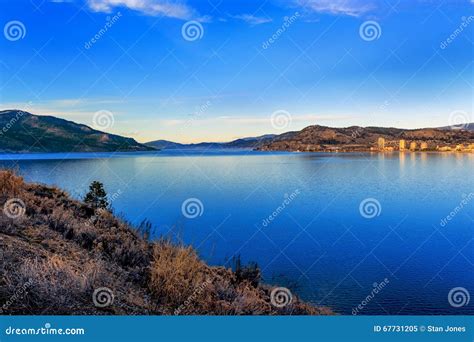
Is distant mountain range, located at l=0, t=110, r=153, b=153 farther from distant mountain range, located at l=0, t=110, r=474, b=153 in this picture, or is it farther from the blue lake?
the blue lake

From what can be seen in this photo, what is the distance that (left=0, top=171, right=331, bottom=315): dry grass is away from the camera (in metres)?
4.57

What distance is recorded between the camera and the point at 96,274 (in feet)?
16.6

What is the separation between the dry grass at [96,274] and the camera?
457 centimetres

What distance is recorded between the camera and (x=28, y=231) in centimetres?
636

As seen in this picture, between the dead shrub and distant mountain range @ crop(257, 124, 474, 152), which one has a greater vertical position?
distant mountain range @ crop(257, 124, 474, 152)

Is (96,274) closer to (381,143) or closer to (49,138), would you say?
(381,143)

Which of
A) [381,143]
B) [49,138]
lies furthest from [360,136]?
[49,138]

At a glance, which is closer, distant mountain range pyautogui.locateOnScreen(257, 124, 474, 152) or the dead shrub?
the dead shrub

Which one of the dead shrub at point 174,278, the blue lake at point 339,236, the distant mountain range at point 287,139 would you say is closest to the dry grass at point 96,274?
the dead shrub at point 174,278

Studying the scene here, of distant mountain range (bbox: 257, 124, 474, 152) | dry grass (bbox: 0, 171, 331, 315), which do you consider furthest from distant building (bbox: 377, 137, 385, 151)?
dry grass (bbox: 0, 171, 331, 315)

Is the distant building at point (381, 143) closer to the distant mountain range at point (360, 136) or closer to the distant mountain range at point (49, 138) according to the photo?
the distant mountain range at point (360, 136)

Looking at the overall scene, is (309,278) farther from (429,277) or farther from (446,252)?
(446,252)
